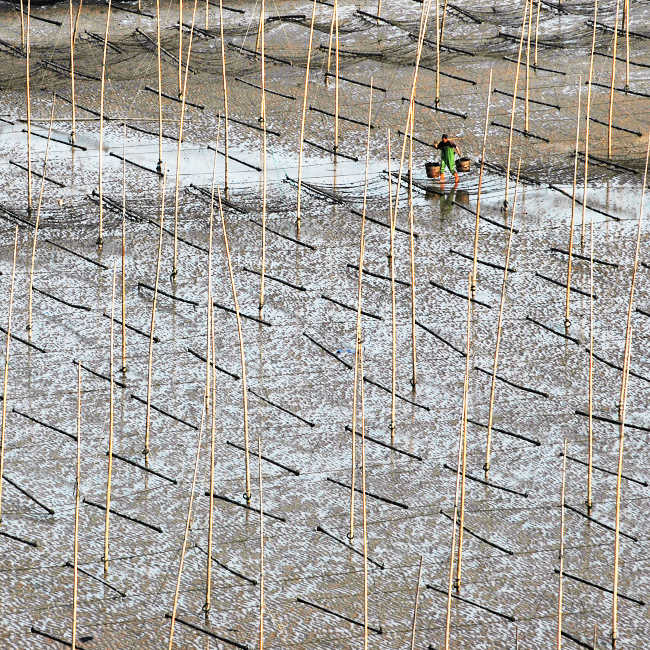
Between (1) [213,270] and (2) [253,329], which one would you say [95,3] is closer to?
(1) [213,270]

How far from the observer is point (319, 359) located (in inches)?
248

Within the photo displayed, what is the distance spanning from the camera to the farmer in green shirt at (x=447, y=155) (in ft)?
25.6

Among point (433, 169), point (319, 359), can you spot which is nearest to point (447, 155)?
point (433, 169)

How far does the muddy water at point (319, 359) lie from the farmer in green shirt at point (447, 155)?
0.11m

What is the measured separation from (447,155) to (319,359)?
1.99m

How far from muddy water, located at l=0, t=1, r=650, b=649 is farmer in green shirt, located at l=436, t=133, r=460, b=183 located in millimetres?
110

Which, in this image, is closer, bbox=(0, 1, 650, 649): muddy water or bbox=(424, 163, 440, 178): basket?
bbox=(0, 1, 650, 649): muddy water

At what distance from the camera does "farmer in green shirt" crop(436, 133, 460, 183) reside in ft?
25.6

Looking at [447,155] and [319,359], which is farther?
[447,155]

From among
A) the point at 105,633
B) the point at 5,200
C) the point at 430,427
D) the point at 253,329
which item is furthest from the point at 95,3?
the point at 105,633

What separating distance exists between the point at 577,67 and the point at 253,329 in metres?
3.83

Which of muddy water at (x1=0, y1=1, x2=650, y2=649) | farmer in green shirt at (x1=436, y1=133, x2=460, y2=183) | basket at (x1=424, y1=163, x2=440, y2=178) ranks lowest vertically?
muddy water at (x1=0, y1=1, x2=650, y2=649)

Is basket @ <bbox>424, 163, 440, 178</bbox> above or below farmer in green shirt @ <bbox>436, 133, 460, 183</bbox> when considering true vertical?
below

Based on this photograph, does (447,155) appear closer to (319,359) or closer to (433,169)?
(433,169)
